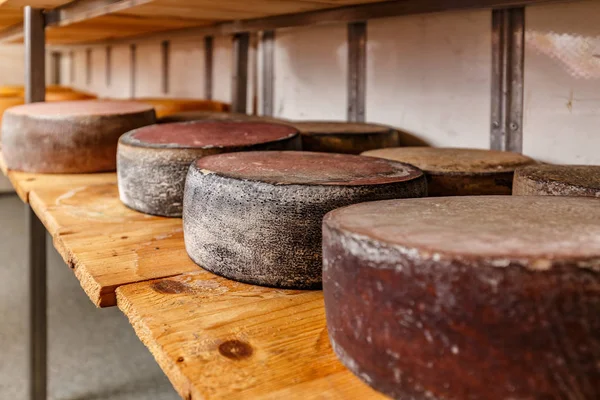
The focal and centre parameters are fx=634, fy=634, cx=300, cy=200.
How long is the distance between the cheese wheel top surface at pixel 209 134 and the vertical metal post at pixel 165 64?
2382 millimetres

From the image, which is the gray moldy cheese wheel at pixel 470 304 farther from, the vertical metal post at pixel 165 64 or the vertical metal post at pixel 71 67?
the vertical metal post at pixel 71 67

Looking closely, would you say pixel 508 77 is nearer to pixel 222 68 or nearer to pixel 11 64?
pixel 222 68

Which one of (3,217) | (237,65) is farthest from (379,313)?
(3,217)

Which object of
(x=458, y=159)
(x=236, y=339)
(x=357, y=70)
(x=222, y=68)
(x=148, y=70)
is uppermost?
(x=148, y=70)

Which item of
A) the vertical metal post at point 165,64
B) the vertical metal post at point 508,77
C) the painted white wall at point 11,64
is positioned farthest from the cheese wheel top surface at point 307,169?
the painted white wall at point 11,64

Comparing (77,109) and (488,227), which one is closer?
(488,227)

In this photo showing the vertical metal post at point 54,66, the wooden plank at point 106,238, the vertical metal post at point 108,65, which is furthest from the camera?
the vertical metal post at point 54,66

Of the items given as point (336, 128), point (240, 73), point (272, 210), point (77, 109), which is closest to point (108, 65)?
point (240, 73)

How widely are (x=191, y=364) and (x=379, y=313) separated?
240 mm

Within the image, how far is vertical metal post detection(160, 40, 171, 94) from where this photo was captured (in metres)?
3.93

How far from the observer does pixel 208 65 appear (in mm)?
3373

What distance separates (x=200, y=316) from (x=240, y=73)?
80.6 inches

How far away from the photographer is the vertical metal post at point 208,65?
3344 millimetres

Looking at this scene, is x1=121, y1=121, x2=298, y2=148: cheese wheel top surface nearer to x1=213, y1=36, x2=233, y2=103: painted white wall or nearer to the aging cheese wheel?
the aging cheese wheel
